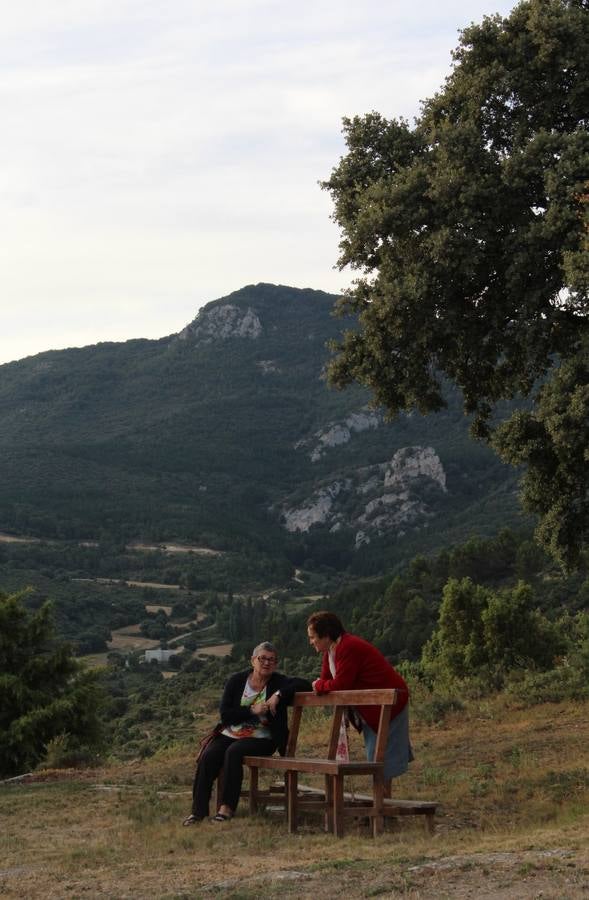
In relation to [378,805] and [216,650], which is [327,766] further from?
[216,650]

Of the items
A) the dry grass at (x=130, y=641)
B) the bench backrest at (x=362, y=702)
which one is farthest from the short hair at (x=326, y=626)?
the dry grass at (x=130, y=641)

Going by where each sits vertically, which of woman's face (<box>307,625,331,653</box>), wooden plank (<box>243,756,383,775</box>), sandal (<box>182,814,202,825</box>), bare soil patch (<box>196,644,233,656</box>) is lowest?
bare soil patch (<box>196,644,233,656</box>)

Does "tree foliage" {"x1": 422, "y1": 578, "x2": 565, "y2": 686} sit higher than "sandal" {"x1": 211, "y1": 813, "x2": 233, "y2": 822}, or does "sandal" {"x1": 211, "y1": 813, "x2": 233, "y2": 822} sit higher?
"sandal" {"x1": 211, "y1": 813, "x2": 233, "y2": 822}

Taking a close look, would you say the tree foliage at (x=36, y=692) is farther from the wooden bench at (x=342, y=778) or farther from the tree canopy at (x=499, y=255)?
the wooden bench at (x=342, y=778)

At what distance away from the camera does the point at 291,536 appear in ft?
602

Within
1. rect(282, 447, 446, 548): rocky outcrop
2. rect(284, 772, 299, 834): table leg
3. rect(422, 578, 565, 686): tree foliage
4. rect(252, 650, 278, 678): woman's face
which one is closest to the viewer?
rect(284, 772, 299, 834): table leg

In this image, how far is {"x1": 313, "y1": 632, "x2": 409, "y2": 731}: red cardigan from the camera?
9.82 m

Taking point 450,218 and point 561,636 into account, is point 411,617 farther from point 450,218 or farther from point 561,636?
point 450,218

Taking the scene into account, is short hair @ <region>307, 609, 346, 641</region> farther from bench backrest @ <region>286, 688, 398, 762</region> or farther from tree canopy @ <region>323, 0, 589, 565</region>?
tree canopy @ <region>323, 0, 589, 565</region>

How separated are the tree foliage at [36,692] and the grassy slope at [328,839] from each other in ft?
20.1

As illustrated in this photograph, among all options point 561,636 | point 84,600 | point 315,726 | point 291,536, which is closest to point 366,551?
point 291,536

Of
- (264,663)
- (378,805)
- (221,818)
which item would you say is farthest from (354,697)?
(221,818)

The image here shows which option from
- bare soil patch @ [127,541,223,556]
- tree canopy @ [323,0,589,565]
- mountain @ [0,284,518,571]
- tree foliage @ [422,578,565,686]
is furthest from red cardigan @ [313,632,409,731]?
bare soil patch @ [127,541,223,556]

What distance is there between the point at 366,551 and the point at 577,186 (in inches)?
6181
